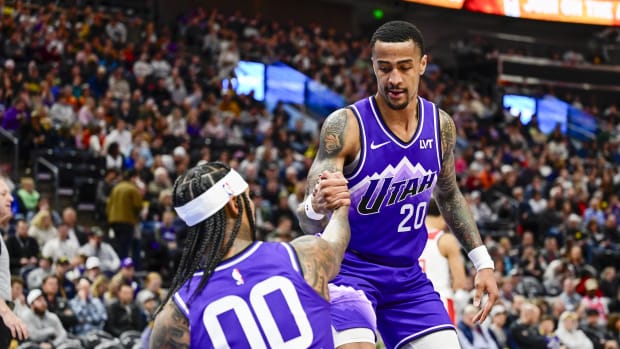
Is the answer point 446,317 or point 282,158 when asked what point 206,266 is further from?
point 282,158

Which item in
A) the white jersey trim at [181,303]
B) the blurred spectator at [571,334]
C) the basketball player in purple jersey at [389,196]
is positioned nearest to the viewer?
the white jersey trim at [181,303]

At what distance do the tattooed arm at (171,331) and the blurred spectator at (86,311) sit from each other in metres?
8.91

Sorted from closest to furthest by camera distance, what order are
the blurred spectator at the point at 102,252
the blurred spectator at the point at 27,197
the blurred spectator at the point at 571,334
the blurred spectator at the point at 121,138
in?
1. the blurred spectator at the point at 102,252
2. the blurred spectator at the point at 27,197
3. the blurred spectator at the point at 571,334
4. the blurred spectator at the point at 121,138

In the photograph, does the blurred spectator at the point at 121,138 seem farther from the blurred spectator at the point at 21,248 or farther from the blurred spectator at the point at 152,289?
the blurred spectator at the point at 152,289

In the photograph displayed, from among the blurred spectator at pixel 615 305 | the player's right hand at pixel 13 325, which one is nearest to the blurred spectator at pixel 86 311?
the player's right hand at pixel 13 325

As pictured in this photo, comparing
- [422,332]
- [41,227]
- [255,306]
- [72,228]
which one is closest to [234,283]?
[255,306]

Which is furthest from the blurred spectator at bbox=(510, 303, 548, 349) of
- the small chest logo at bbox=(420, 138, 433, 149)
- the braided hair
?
the braided hair

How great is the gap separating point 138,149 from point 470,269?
6102 mm

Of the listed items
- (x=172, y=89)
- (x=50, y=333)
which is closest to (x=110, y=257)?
(x=50, y=333)

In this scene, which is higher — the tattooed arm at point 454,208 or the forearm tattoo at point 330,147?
the forearm tattoo at point 330,147

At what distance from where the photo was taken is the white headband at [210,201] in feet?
13.7

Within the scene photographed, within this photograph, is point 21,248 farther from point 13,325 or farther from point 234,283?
point 234,283

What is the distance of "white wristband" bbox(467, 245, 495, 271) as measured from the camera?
20.4ft

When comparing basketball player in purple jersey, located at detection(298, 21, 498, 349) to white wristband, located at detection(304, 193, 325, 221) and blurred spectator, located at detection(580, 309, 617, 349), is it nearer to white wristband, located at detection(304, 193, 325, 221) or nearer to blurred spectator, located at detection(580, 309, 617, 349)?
white wristband, located at detection(304, 193, 325, 221)
